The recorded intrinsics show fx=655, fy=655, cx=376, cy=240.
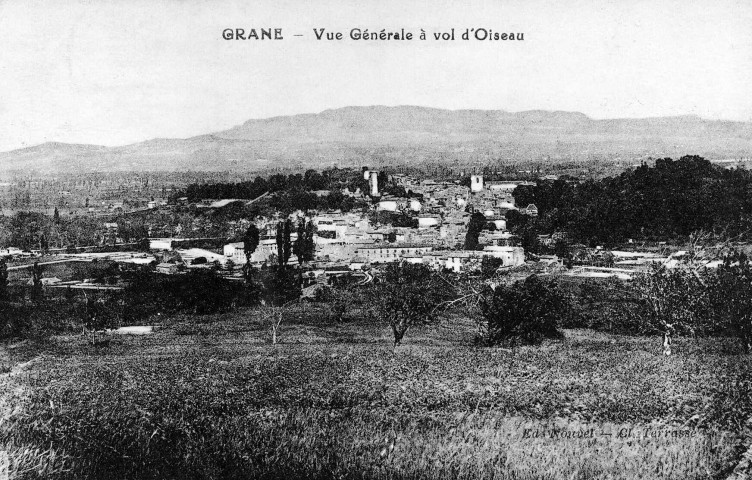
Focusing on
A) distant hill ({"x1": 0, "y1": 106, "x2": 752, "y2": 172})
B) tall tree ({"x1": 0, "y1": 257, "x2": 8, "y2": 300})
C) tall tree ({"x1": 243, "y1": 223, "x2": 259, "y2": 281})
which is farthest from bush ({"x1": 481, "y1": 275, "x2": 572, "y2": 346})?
→ tall tree ({"x1": 0, "y1": 257, "x2": 8, "y2": 300})

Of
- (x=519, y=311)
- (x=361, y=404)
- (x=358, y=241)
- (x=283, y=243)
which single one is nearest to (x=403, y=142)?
(x=358, y=241)

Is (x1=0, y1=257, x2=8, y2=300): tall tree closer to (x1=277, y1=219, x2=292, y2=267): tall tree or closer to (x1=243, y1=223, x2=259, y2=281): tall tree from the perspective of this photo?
(x1=243, y1=223, x2=259, y2=281): tall tree

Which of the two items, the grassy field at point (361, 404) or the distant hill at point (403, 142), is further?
the distant hill at point (403, 142)

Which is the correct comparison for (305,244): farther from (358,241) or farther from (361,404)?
(361,404)

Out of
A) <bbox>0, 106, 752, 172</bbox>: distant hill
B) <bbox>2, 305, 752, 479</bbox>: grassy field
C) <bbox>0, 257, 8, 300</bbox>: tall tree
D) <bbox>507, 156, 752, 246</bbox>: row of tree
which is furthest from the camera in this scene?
<bbox>507, 156, 752, 246</bbox>: row of tree

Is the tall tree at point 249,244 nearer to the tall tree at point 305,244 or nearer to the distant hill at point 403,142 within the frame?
the tall tree at point 305,244

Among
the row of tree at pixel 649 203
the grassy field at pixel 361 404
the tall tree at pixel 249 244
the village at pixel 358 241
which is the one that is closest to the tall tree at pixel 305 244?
the village at pixel 358 241
